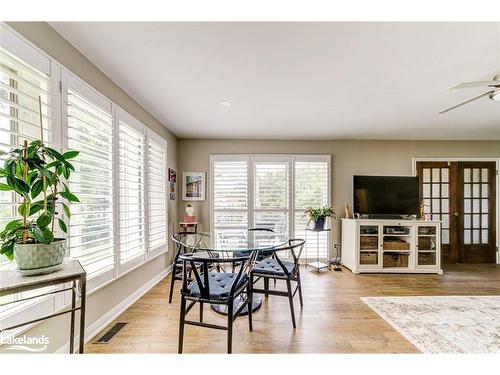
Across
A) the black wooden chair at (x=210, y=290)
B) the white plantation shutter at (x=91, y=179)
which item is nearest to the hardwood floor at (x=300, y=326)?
the black wooden chair at (x=210, y=290)

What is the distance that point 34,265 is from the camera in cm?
115

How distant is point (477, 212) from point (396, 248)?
2.13 m

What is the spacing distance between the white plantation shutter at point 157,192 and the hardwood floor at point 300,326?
64 cm

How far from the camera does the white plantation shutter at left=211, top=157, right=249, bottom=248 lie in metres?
4.50

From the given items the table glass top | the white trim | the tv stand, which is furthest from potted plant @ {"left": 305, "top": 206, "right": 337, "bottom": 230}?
the white trim

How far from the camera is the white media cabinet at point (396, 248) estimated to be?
3.89 meters

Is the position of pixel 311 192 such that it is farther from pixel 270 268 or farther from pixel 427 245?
pixel 270 268

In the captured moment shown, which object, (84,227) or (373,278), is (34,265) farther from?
(373,278)

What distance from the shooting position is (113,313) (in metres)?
2.33

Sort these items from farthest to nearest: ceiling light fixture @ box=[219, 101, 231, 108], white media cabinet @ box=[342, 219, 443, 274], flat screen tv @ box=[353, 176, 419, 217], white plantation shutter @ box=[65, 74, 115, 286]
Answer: flat screen tv @ box=[353, 176, 419, 217], white media cabinet @ box=[342, 219, 443, 274], ceiling light fixture @ box=[219, 101, 231, 108], white plantation shutter @ box=[65, 74, 115, 286]

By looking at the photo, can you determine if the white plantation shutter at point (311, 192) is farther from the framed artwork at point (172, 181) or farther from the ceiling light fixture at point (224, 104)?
the framed artwork at point (172, 181)

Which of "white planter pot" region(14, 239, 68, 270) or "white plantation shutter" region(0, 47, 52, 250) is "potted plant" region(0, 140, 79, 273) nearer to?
"white planter pot" region(14, 239, 68, 270)

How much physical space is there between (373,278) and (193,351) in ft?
9.68

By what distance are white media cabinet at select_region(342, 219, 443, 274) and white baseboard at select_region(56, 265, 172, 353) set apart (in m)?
3.15
